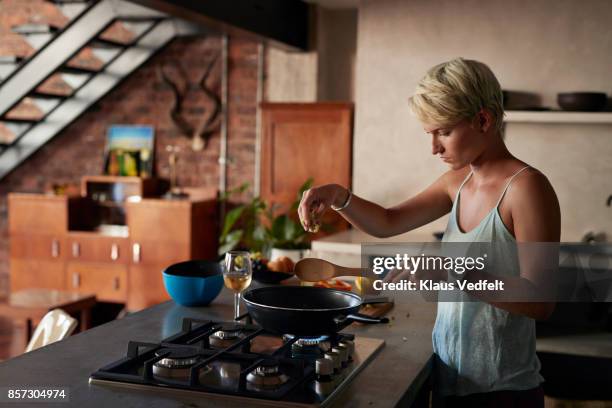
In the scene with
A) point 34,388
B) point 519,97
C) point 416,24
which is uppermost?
point 416,24

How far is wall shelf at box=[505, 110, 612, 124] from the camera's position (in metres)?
4.52

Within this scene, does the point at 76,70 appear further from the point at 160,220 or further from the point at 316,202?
the point at 316,202

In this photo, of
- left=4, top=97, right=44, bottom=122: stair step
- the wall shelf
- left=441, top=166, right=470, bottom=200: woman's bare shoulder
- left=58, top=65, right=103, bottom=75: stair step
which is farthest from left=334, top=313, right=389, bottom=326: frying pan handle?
left=4, top=97, right=44, bottom=122: stair step

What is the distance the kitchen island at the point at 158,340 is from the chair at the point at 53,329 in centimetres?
34

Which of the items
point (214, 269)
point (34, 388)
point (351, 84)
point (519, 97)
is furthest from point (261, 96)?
point (34, 388)

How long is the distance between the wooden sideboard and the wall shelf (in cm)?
294

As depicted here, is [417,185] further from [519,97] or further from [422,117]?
[422,117]

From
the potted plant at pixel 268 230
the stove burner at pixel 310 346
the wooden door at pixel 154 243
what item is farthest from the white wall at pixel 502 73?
the stove burner at pixel 310 346

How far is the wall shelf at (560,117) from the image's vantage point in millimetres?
4520

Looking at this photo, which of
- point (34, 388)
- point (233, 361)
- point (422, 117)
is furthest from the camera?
point (422, 117)

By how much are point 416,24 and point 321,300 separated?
3723 millimetres

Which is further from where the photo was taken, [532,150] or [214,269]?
[532,150]

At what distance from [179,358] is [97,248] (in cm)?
524

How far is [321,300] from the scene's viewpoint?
1.88m
